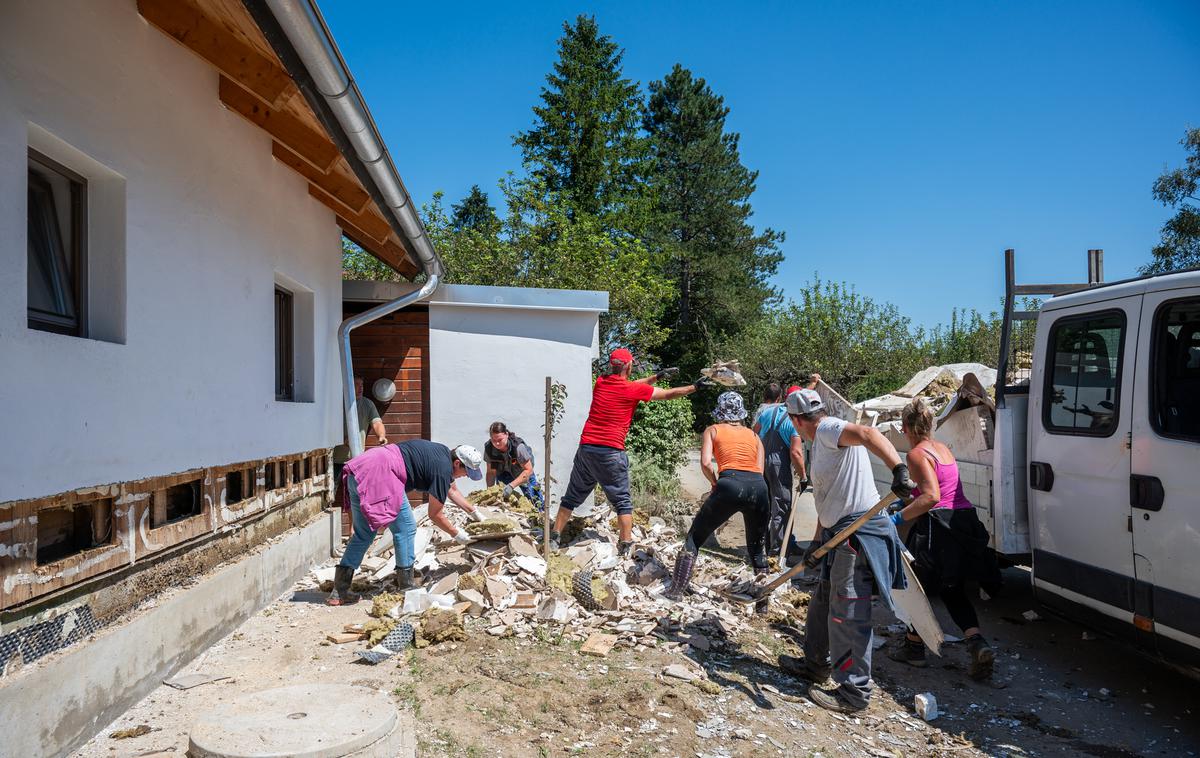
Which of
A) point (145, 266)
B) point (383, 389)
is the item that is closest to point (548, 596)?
point (145, 266)

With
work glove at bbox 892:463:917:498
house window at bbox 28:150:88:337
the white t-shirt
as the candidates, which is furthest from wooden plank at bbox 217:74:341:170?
work glove at bbox 892:463:917:498

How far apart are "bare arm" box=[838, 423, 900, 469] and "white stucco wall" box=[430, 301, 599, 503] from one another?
17.6 ft

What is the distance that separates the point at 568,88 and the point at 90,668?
2663cm

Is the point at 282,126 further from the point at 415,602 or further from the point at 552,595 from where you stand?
the point at 552,595

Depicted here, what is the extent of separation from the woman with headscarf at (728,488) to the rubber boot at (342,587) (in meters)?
2.54

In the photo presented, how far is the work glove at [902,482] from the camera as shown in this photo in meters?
4.16

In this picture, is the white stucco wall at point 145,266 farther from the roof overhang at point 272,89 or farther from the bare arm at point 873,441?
the bare arm at point 873,441

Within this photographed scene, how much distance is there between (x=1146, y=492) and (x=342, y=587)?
5.44m

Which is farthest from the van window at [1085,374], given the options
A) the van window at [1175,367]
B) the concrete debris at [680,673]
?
the concrete debris at [680,673]

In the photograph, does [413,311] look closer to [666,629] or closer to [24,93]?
[666,629]

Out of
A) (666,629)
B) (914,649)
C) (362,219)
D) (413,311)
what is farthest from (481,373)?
(914,649)

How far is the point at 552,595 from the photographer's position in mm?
5844

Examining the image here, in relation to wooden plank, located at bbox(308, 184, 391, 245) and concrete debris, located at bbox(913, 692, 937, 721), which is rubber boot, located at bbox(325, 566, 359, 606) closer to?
wooden plank, located at bbox(308, 184, 391, 245)

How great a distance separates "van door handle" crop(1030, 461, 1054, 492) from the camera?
489 centimetres
